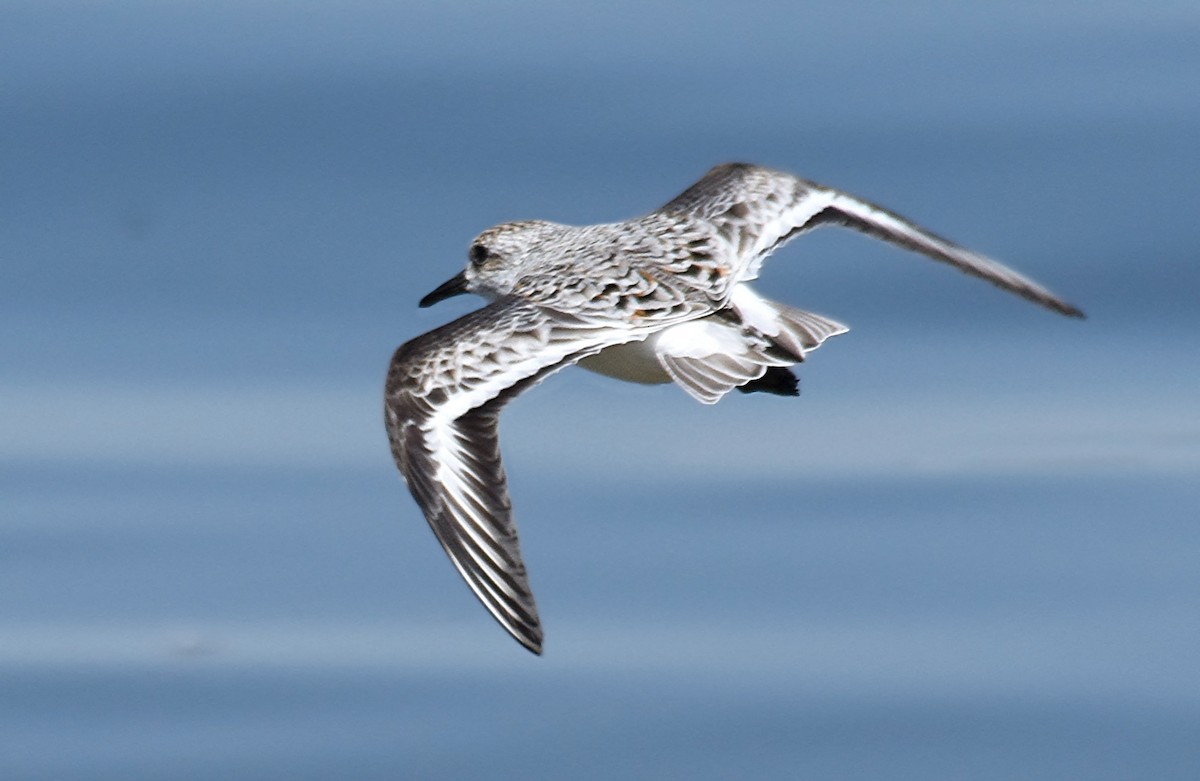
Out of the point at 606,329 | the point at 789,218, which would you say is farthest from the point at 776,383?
the point at 606,329

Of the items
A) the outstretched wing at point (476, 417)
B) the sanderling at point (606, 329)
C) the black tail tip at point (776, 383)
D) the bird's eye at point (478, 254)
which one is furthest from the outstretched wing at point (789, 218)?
the outstretched wing at point (476, 417)

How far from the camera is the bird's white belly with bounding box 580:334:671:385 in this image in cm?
645

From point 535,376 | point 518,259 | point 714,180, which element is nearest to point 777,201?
point 714,180

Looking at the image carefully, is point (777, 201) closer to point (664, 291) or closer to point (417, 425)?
point (664, 291)

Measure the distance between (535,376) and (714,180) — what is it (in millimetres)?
1142

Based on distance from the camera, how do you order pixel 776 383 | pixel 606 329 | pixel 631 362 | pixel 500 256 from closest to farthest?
pixel 606 329 < pixel 631 362 < pixel 776 383 < pixel 500 256

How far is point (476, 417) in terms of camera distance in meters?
6.16

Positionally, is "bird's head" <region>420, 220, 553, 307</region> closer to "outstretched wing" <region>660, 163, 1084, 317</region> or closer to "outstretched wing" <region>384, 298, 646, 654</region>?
"outstretched wing" <region>660, 163, 1084, 317</region>

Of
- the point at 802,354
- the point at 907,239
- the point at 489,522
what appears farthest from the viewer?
the point at 907,239

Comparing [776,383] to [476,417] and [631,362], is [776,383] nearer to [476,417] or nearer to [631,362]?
[631,362]

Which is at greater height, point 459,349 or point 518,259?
point 518,259

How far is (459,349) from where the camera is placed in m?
6.27

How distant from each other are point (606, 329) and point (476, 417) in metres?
0.37

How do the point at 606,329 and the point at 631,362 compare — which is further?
the point at 631,362
